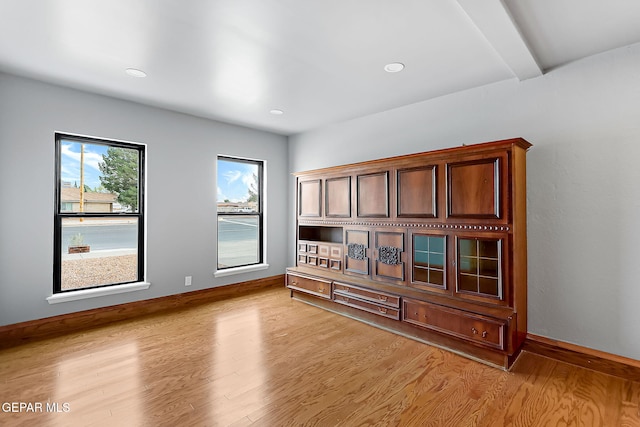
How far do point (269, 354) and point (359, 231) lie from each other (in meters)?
Result: 1.72

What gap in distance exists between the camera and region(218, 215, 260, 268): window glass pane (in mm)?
4680

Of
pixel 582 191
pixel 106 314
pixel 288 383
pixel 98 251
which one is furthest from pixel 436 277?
pixel 98 251

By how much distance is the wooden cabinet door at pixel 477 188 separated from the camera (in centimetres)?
256

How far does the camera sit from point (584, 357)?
253 cm

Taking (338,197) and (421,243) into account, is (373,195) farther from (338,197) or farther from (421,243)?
(421,243)

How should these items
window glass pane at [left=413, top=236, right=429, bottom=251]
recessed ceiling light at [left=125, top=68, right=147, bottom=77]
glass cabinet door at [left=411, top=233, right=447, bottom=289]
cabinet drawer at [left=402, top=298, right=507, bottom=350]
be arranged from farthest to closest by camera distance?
window glass pane at [left=413, top=236, right=429, bottom=251]
glass cabinet door at [left=411, top=233, right=447, bottom=289]
recessed ceiling light at [left=125, top=68, right=147, bottom=77]
cabinet drawer at [left=402, top=298, right=507, bottom=350]

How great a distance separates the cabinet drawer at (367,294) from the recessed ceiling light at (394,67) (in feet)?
7.39

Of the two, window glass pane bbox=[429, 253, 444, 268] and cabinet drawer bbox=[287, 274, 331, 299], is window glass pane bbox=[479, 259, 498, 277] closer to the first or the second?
window glass pane bbox=[429, 253, 444, 268]

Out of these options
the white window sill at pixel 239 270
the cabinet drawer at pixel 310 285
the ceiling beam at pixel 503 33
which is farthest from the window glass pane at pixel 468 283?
the white window sill at pixel 239 270

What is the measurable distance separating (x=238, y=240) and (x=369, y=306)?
2.50 metres

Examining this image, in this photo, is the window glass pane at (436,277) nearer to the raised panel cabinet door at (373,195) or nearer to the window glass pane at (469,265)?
the window glass pane at (469,265)

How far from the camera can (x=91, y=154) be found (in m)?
3.57

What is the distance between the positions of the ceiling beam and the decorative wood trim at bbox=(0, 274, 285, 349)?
4.29 meters

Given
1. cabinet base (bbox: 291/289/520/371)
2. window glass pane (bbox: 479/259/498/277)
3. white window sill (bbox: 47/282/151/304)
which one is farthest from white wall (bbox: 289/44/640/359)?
white window sill (bbox: 47/282/151/304)
